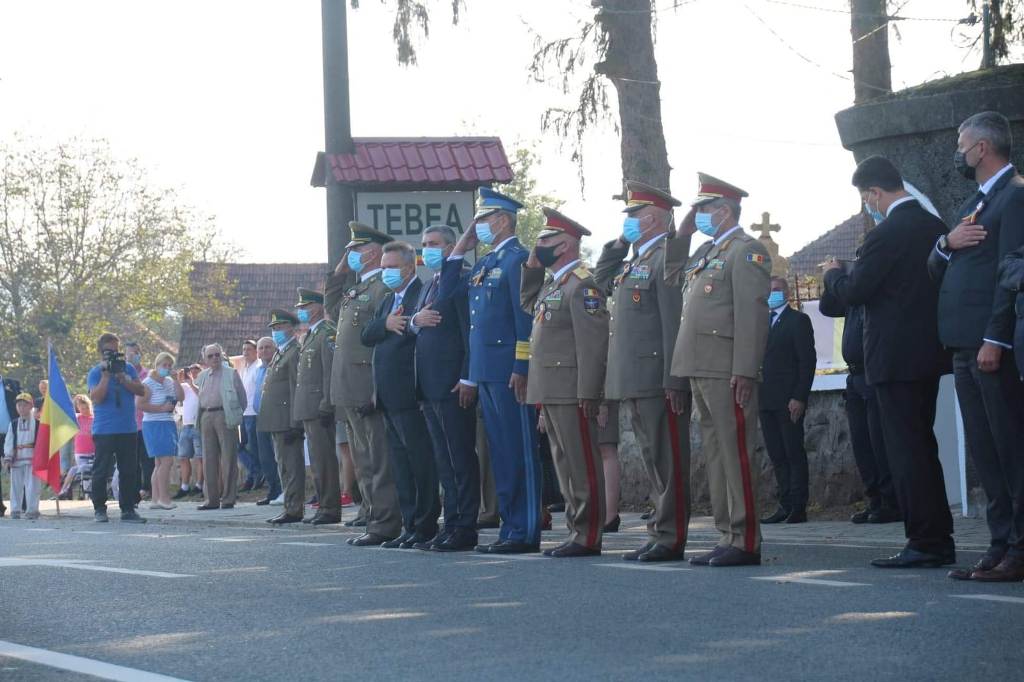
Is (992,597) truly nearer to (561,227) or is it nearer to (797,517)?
(561,227)

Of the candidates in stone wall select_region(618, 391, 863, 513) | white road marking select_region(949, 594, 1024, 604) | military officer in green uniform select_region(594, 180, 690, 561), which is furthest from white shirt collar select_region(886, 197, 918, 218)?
stone wall select_region(618, 391, 863, 513)

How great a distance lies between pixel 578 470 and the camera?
35.7 feet

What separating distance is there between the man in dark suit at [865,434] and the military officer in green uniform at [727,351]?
9.37 feet

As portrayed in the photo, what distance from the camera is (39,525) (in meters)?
18.6

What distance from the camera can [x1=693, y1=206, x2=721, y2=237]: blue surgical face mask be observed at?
995 cm

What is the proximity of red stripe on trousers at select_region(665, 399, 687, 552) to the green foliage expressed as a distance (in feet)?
183

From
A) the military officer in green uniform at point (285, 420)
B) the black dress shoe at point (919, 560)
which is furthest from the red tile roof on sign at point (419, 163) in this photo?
the black dress shoe at point (919, 560)

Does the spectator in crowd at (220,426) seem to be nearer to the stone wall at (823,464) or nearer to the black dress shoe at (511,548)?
the stone wall at (823,464)

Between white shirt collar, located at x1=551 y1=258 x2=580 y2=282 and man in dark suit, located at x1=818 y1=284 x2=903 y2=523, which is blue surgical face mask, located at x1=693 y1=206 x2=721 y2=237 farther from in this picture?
man in dark suit, located at x1=818 y1=284 x2=903 y2=523

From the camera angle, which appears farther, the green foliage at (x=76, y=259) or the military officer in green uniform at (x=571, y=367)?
the green foliage at (x=76, y=259)

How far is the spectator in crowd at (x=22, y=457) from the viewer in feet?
72.4

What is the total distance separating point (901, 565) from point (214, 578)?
363cm

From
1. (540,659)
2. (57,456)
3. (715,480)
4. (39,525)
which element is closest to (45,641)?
(540,659)

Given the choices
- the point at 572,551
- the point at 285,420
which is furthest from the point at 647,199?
the point at 285,420
